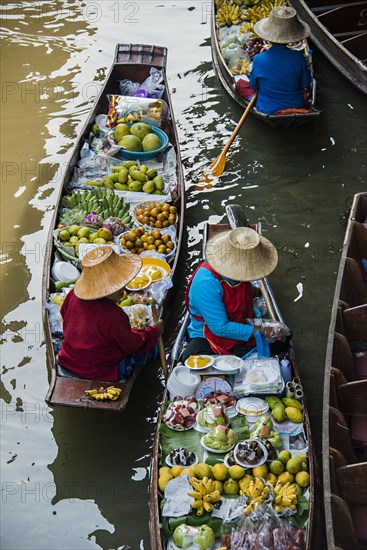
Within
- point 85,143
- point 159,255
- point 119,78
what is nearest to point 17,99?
point 119,78

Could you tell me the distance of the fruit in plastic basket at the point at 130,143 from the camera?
7.30 meters

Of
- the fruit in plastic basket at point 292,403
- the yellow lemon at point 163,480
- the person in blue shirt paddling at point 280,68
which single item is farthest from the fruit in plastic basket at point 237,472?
the person in blue shirt paddling at point 280,68

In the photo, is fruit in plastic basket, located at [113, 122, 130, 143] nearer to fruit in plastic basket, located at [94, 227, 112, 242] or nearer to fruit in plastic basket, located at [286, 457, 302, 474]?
fruit in plastic basket, located at [94, 227, 112, 242]

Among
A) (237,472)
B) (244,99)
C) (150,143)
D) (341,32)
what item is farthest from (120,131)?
(237,472)

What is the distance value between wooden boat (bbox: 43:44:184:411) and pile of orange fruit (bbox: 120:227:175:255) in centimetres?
10

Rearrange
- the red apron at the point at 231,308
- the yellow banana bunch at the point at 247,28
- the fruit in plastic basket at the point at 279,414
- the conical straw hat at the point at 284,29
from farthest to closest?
the yellow banana bunch at the point at 247,28, the conical straw hat at the point at 284,29, the red apron at the point at 231,308, the fruit in plastic basket at the point at 279,414

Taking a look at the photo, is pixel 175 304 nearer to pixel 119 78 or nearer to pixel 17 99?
pixel 119 78

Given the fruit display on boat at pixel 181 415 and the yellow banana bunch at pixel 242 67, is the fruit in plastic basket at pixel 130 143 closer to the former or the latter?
the yellow banana bunch at pixel 242 67

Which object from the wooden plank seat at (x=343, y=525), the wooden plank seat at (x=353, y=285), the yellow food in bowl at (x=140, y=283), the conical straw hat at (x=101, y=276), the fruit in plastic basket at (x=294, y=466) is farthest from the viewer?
the yellow food in bowl at (x=140, y=283)

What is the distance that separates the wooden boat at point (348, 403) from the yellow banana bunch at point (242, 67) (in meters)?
3.31

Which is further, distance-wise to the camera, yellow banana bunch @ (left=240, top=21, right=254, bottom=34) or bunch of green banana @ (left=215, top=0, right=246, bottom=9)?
bunch of green banana @ (left=215, top=0, right=246, bottom=9)

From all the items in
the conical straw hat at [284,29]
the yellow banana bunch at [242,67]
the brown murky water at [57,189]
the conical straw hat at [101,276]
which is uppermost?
the conical straw hat at [284,29]

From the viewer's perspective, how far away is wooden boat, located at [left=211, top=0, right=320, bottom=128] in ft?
25.5

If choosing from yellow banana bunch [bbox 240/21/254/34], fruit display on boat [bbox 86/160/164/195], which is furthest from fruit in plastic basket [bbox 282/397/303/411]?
yellow banana bunch [bbox 240/21/254/34]
